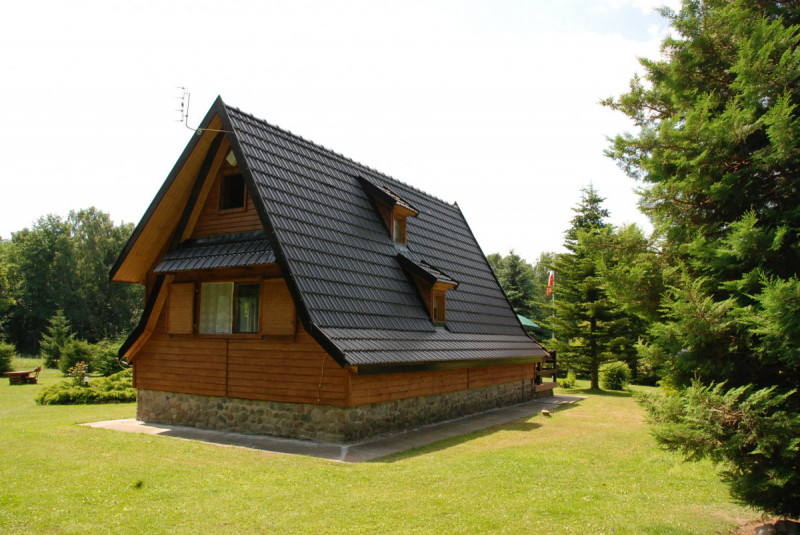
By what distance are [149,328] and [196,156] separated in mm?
4482

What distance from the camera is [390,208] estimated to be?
14.6m

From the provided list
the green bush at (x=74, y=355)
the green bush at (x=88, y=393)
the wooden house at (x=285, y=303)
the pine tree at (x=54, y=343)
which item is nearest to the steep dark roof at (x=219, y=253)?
the wooden house at (x=285, y=303)

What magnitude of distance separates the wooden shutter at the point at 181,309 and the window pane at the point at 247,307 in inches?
53.7

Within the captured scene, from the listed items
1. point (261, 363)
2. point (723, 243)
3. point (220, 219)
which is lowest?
point (261, 363)

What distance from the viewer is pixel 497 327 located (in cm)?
1762

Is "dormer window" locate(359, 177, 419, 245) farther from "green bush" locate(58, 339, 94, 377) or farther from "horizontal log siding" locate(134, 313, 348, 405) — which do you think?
"green bush" locate(58, 339, 94, 377)

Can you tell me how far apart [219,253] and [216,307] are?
140 centimetres

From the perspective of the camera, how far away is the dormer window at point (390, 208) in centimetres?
1452

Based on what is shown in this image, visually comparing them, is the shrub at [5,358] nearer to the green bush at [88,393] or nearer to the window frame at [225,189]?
the green bush at [88,393]

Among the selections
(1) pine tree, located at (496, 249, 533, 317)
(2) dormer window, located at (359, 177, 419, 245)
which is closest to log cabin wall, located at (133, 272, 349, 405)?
(2) dormer window, located at (359, 177, 419, 245)

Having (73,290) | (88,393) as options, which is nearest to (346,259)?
(88,393)

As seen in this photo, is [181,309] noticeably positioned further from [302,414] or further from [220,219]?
[302,414]

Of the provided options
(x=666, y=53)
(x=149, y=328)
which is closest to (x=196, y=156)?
(x=149, y=328)

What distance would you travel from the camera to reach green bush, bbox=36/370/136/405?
704 inches
